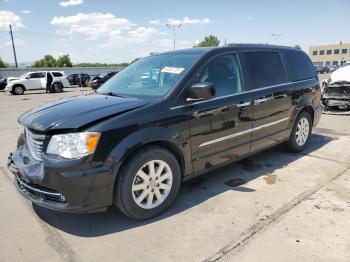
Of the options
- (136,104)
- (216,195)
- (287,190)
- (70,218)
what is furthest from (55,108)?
(287,190)

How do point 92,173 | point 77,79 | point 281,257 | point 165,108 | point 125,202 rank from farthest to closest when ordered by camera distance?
point 77,79
point 165,108
point 125,202
point 92,173
point 281,257

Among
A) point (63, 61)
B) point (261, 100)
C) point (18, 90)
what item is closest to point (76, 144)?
point (261, 100)

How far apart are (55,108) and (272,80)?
3.08 meters

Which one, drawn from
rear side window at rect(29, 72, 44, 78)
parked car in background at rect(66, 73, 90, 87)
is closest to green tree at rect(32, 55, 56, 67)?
Answer: parked car in background at rect(66, 73, 90, 87)

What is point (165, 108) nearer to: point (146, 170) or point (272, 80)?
point (146, 170)

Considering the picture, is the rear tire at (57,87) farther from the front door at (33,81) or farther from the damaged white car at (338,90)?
→ the damaged white car at (338,90)

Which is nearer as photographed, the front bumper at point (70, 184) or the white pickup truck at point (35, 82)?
the front bumper at point (70, 184)

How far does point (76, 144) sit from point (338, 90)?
904 cm

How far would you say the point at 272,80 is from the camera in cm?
477

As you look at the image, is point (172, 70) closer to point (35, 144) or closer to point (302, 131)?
point (35, 144)

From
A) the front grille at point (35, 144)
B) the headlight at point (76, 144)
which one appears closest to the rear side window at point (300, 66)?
the headlight at point (76, 144)

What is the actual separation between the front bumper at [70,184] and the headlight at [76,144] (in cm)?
6

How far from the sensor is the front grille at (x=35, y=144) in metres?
3.04

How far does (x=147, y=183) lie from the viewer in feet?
10.8
